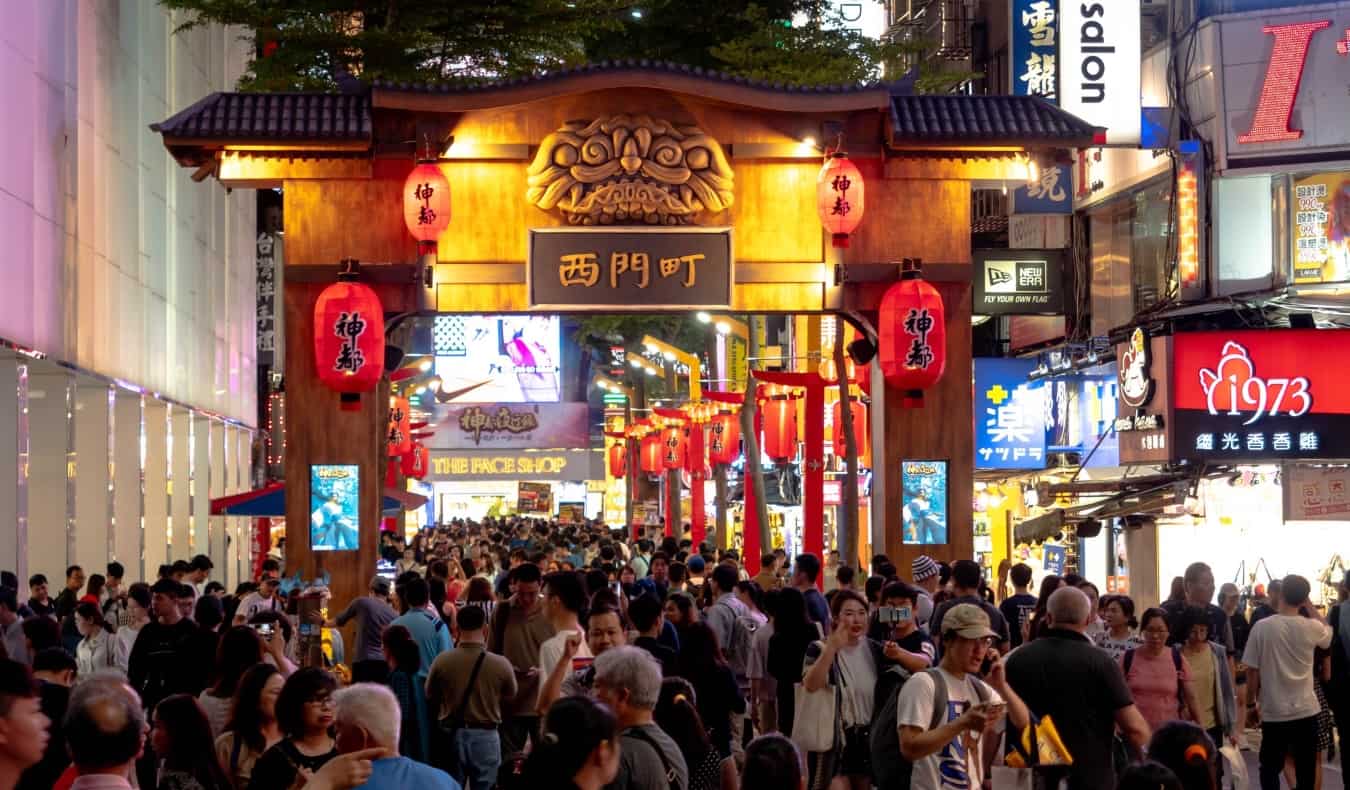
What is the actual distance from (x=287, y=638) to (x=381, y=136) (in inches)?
391

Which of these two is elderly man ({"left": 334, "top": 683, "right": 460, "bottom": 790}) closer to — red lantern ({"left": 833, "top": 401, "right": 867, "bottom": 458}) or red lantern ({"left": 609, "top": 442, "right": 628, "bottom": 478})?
red lantern ({"left": 833, "top": 401, "right": 867, "bottom": 458})

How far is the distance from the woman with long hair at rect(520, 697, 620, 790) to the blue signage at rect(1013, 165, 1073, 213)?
75.3ft

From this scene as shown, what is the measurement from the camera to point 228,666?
31.0 feet

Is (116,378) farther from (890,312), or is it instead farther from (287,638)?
(287,638)

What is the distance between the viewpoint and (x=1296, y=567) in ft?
79.8

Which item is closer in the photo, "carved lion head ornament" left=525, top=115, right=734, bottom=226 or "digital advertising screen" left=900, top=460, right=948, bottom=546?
"carved lion head ornament" left=525, top=115, right=734, bottom=226

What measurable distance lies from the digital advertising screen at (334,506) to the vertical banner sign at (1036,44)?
969 cm

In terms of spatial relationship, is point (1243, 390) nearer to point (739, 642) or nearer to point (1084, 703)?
point (739, 642)

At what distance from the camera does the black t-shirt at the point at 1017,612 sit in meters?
15.4

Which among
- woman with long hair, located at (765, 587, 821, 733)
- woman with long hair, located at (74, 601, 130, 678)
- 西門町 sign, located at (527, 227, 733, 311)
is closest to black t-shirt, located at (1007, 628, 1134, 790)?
woman with long hair, located at (765, 587, 821, 733)

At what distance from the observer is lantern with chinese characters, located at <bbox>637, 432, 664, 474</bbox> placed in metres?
57.0

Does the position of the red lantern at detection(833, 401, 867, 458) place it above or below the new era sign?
below

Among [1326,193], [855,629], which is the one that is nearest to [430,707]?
[855,629]

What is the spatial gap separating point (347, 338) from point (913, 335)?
6.11 meters
